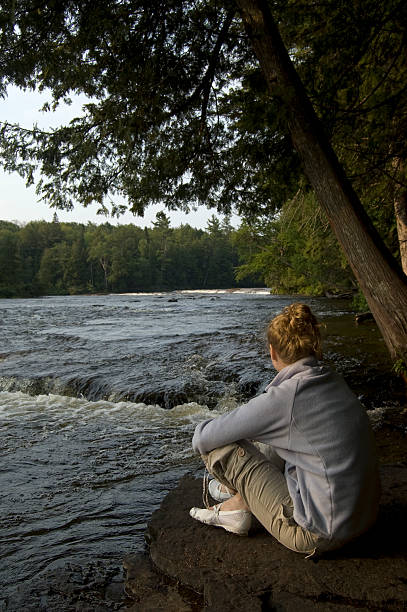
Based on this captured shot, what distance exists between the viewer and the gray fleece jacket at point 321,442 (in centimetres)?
221

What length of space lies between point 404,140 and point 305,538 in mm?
6339

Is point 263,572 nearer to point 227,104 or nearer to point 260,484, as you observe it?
point 260,484

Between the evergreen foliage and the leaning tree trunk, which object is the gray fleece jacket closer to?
the leaning tree trunk

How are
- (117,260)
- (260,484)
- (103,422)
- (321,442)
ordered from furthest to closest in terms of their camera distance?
(117,260) → (103,422) → (260,484) → (321,442)

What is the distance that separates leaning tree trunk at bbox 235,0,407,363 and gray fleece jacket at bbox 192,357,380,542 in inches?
140

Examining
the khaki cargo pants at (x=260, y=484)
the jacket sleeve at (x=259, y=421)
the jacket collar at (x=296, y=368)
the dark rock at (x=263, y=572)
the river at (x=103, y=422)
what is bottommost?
the river at (x=103, y=422)

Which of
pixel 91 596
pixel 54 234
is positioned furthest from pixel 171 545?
pixel 54 234

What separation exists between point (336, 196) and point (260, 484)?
161 inches

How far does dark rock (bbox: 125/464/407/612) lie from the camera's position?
7.18 ft

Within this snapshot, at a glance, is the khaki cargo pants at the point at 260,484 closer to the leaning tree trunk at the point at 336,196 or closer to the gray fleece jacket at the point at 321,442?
the gray fleece jacket at the point at 321,442

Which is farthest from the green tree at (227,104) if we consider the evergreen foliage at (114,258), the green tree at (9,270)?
the evergreen foliage at (114,258)

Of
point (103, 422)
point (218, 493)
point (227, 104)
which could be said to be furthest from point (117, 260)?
point (218, 493)

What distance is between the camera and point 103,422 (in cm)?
622

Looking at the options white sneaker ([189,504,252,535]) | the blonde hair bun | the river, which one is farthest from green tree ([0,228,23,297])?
the blonde hair bun
